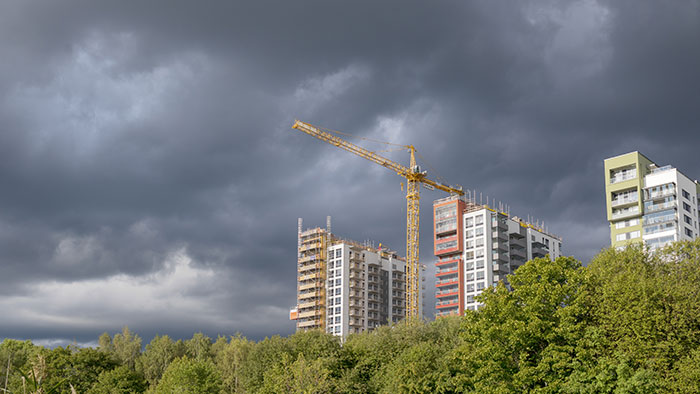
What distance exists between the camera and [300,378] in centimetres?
7969

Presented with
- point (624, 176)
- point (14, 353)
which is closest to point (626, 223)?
point (624, 176)

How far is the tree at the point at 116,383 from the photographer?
11181 centimetres

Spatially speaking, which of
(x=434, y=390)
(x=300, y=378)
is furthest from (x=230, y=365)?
(x=434, y=390)

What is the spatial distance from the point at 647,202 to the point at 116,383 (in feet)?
393

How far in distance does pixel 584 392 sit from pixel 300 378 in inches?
1422

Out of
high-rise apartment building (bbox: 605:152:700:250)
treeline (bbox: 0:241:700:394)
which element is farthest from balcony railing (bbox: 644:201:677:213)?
treeline (bbox: 0:241:700:394)

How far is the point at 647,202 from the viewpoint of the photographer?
15050cm

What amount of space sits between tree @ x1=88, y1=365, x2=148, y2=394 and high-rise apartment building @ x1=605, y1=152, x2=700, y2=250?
108 meters

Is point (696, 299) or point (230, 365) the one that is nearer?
point (696, 299)

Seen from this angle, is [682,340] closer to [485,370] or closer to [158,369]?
[485,370]

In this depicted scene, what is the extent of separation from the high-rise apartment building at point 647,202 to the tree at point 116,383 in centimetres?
10764

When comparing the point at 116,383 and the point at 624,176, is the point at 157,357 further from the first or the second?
the point at 624,176

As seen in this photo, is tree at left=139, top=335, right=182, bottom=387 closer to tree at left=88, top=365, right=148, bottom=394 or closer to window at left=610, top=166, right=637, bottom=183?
tree at left=88, top=365, right=148, bottom=394

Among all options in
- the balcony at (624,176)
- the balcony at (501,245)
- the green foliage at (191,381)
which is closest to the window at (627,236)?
the balcony at (624,176)
